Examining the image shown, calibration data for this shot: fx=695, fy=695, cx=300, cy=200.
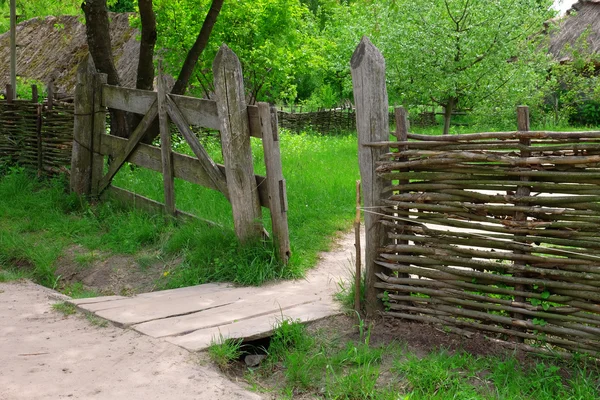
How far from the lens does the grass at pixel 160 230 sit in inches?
239

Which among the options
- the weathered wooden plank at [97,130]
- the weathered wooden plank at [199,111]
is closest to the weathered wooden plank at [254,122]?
the weathered wooden plank at [199,111]

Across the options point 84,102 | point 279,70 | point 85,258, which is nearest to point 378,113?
point 85,258

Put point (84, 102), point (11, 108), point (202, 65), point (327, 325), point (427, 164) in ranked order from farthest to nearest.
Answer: point (202, 65), point (11, 108), point (84, 102), point (327, 325), point (427, 164)

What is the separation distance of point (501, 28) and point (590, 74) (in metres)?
11.2

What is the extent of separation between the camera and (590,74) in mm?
24234

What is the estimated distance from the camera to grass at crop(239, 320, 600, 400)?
3.60m

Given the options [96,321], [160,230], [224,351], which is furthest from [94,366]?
[160,230]

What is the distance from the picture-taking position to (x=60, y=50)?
77.3 ft

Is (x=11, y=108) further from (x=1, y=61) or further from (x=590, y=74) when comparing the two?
(x=590, y=74)

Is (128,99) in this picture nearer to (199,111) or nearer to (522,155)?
(199,111)

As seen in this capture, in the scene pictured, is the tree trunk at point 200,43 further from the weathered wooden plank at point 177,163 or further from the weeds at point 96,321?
the weeds at point 96,321

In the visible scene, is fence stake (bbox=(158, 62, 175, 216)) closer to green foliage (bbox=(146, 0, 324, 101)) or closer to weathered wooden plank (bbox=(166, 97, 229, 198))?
weathered wooden plank (bbox=(166, 97, 229, 198))

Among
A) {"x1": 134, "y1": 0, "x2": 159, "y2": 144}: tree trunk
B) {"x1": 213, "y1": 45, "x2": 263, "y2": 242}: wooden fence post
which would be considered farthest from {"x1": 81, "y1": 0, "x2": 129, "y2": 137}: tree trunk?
{"x1": 213, "y1": 45, "x2": 263, "y2": 242}: wooden fence post

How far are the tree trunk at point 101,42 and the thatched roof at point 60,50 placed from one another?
9.03 m
